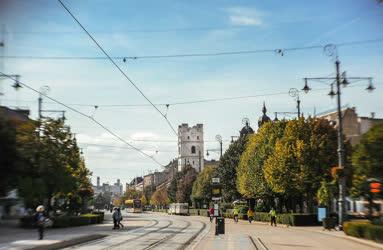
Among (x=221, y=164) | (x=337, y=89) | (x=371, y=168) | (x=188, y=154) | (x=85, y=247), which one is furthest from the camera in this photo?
(x=188, y=154)

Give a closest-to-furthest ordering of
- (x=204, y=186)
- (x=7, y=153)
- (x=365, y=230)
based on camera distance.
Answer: (x=365, y=230) → (x=7, y=153) → (x=204, y=186)

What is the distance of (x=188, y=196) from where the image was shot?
132m

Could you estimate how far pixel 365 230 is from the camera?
101 ft

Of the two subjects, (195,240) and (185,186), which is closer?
(195,240)

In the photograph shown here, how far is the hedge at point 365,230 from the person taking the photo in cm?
2840

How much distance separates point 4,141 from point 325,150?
2882 cm

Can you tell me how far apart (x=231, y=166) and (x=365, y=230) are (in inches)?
2168

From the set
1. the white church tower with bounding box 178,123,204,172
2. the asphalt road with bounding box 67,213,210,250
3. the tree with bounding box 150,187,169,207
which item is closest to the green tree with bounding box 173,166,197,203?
the tree with bounding box 150,187,169,207

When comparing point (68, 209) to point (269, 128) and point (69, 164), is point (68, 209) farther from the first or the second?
point (269, 128)

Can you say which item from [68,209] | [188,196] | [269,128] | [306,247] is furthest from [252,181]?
[188,196]

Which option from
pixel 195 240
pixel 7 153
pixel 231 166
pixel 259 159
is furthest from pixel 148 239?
pixel 231 166

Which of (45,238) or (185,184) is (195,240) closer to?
(45,238)

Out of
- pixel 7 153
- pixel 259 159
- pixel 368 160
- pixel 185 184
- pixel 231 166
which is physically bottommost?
pixel 368 160

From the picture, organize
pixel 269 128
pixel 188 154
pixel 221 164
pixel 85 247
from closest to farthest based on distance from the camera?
pixel 85 247, pixel 269 128, pixel 221 164, pixel 188 154
